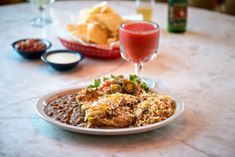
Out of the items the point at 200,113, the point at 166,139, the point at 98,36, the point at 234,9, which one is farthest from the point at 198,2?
the point at 166,139

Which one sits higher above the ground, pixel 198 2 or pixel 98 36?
pixel 98 36

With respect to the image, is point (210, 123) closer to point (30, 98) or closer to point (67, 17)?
point (30, 98)

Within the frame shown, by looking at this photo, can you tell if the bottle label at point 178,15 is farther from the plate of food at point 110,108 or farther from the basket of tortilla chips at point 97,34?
the plate of food at point 110,108

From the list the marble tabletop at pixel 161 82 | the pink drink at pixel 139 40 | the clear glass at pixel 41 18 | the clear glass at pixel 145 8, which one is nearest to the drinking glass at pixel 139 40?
the pink drink at pixel 139 40

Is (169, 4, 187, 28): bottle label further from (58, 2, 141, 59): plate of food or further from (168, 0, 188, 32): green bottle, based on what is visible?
(58, 2, 141, 59): plate of food

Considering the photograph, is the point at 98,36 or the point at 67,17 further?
the point at 67,17

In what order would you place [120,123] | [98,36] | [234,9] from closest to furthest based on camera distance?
[120,123] → [98,36] → [234,9]

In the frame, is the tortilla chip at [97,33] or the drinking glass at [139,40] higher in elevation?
the drinking glass at [139,40]
